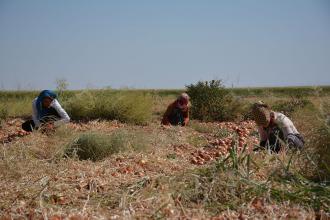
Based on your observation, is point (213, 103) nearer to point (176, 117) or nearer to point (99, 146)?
point (176, 117)

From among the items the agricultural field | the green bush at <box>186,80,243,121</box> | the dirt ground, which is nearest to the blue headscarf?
the agricultural field

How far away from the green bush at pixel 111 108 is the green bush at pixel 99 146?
16.4ft

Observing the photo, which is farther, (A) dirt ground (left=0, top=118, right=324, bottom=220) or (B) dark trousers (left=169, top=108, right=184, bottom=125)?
(B) dark trousers (left=169, top=108, right=184, bottom=125)

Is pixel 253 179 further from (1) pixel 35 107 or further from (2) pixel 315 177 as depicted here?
(1) pixel 35 107

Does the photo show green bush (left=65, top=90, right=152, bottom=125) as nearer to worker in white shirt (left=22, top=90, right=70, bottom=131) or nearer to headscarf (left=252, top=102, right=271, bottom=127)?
worker in white shirt (left=22, top=90, right=70, bottom=131)

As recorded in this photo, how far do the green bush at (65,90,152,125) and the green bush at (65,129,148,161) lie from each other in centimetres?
501

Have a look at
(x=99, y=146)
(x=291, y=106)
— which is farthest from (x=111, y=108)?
(x=99, y=146)

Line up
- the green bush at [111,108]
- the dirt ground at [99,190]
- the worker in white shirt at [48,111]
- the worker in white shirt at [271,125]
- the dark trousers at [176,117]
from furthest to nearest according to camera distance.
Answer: the green bush at [111,108]
the dark trousers at [176,117]
the worker in white shirt at [48,111]
the worker in white shirt at [271,125]
the dirt ground at [99,190]

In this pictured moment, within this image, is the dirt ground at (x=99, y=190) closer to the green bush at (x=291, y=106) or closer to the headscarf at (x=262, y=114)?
the headscarf at (x=262, y=114)

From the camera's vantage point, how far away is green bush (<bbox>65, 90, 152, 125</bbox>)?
11.4 metres

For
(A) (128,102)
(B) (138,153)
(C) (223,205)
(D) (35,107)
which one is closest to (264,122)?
(B) (138,153)

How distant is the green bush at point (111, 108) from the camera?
37.4ft

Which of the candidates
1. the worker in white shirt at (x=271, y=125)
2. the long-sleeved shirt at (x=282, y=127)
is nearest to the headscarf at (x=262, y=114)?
the worker in white shirt at (x=271, y=125)

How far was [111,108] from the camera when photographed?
37.7 ft
